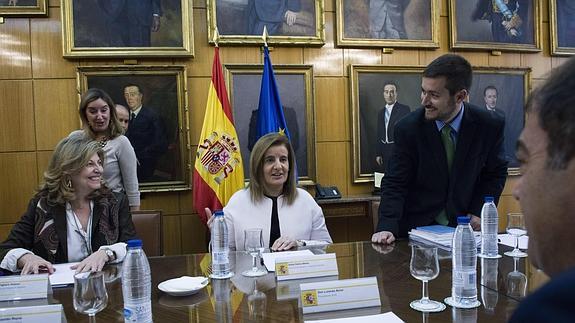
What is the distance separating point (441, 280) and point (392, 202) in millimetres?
926

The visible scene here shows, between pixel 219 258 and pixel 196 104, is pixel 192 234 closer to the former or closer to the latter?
pixel 196 104

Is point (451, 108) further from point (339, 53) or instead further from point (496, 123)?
point (339, 53)

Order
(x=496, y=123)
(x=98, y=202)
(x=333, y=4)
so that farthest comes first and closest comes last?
(x=333, y=4)
(x=496, y=123)
(x=98, y=202)

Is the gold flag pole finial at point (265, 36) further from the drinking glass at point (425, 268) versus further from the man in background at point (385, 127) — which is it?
the drinking glass at point (425, 268)

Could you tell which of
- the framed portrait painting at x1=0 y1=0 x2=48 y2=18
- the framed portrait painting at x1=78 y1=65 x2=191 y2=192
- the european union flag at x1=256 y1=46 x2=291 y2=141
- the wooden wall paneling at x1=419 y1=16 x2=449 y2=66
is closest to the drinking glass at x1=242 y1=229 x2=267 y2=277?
the european union flag at x1=256 y1=46 x2=291 y2=141

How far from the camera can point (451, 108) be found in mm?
2756

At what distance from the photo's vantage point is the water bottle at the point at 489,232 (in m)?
2.22

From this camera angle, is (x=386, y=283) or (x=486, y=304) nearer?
(x=486, y=304)

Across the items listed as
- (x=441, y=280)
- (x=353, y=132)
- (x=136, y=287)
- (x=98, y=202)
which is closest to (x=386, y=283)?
(x=441, y=280)

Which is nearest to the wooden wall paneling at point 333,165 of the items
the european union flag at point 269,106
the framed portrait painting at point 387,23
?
the european union flag at point 269,106

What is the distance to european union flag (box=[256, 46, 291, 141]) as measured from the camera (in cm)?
469

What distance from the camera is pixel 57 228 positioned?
2484 mm

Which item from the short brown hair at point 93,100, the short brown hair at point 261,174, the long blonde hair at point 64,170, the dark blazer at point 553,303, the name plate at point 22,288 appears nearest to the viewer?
the dark blazer at point 553,303

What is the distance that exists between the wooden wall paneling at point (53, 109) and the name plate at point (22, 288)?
3099mm
